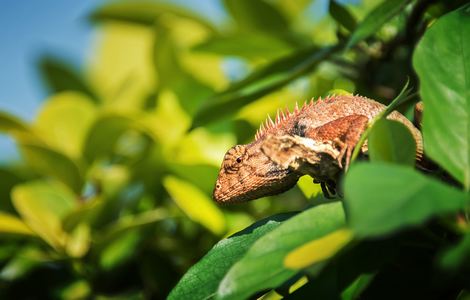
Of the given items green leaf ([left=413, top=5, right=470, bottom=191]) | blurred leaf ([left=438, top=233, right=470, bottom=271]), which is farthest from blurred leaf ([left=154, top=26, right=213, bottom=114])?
blurred leaf ([left=438, top=233, right=470, bottom=271])

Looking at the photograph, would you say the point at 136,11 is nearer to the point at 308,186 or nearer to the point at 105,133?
the point at 105,133

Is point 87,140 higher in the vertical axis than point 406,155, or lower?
lower

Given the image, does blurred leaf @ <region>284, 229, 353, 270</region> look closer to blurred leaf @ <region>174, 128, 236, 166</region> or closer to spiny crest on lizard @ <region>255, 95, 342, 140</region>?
spiny crest on lizard @ <region>255, 95, 342, 140</region>

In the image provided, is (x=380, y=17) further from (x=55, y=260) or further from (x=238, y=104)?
(x=55, y=260)

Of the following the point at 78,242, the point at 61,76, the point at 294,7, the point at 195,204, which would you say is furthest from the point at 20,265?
the point at 294,7

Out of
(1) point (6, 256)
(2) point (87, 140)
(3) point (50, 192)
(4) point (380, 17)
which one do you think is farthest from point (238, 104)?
(1) point (6, 256)

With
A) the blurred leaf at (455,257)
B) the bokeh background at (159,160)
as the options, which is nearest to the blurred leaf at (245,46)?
the bokeh background at (159,160)
